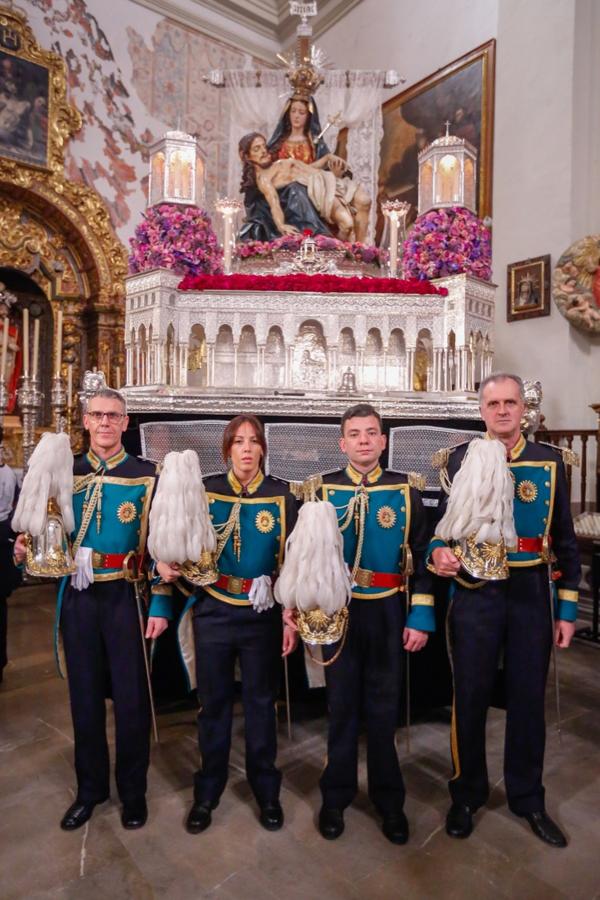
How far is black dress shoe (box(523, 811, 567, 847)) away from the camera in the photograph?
7.96ft

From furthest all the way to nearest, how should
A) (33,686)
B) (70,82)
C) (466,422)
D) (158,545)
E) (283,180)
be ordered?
(70,82), (283,180), (466,422), (33,686), (158,545)

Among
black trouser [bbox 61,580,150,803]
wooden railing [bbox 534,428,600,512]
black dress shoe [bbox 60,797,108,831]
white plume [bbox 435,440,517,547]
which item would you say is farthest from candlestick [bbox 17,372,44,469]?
wooden railing [bbox 534,428,600,512]

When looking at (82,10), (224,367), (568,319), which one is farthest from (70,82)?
(568,319)

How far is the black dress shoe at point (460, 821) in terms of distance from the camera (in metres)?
2.46

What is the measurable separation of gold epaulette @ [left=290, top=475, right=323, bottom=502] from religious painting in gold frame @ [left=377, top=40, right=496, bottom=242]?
7758 millimetres

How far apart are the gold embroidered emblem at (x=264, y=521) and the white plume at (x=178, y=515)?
288 millimetres

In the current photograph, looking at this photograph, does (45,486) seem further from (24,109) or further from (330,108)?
(24,109)

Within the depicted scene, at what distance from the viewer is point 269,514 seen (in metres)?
2.55

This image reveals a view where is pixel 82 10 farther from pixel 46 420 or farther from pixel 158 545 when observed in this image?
pixel 158 545

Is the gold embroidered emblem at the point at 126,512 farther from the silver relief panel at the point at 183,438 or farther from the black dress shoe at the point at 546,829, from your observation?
the black dress shoe at the point at 546,829

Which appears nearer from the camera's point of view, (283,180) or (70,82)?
(283,180)

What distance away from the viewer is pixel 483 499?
220 cm

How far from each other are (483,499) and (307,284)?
3.35 meters

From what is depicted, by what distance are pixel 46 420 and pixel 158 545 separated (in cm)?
859
